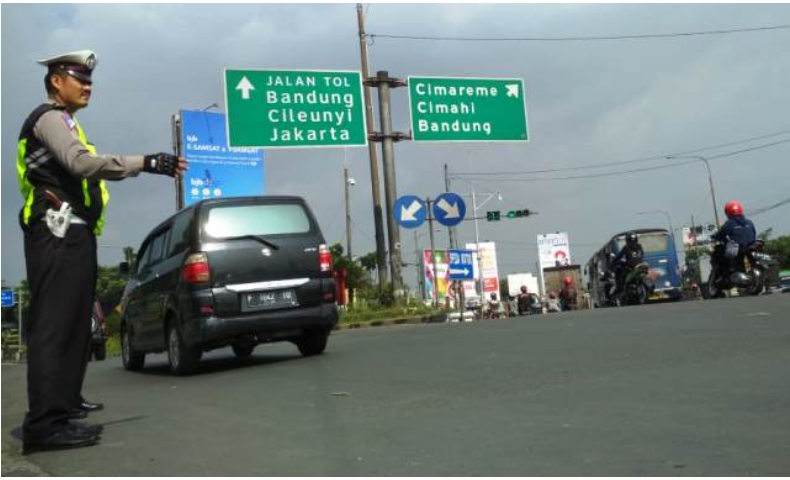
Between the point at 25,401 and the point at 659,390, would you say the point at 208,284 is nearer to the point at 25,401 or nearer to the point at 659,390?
the point at 25,401

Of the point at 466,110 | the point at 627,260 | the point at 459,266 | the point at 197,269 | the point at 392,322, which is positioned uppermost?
the point at 466,110

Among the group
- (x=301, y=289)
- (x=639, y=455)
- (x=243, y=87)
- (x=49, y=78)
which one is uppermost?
(x=243, y=87)

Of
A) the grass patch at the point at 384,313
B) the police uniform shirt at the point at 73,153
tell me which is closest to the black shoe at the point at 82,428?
the police uniform shirt at the point at 73,153

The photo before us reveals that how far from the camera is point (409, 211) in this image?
20.4 meters

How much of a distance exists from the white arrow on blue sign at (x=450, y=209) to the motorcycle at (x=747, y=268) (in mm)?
6242

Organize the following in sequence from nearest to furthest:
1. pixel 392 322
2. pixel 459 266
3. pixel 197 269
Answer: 1. pixel 197 269
2. pixel 392 322
3. pixel 459 266

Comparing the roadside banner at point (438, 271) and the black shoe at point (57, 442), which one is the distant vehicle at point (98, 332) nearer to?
the black shoe at point (57, 442)

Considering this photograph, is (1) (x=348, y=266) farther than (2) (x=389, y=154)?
Yes

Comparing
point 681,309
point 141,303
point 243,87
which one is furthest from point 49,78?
point 243,87

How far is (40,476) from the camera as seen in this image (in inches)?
162

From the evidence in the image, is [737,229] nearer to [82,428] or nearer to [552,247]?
[82,428]

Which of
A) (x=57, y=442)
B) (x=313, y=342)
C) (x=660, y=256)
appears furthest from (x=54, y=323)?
(x=660, y=256)

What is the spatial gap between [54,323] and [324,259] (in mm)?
4992

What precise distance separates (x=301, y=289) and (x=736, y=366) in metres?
4.55
